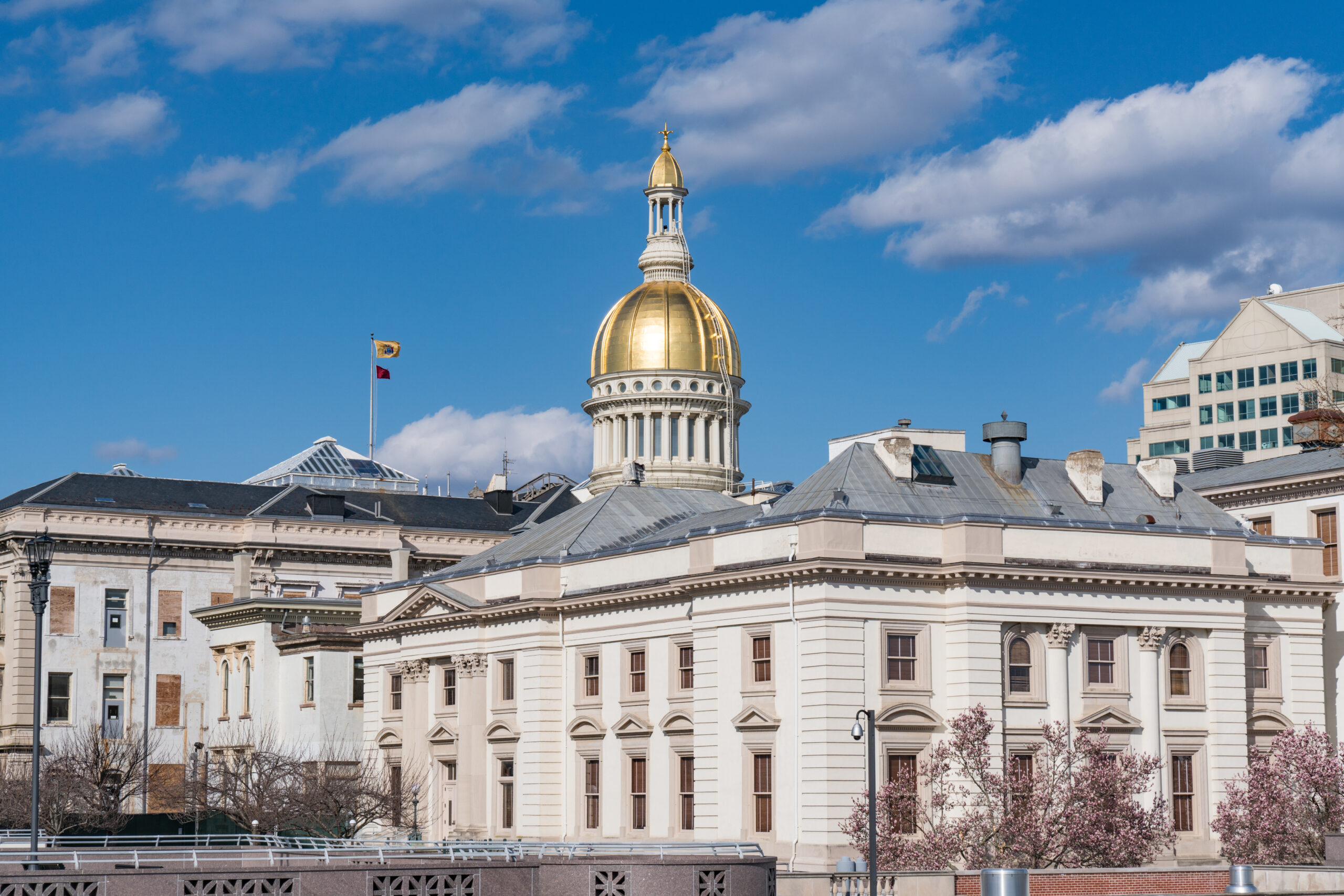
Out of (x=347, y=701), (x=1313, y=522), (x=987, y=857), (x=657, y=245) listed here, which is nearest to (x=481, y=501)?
A: (x=657, y=245)

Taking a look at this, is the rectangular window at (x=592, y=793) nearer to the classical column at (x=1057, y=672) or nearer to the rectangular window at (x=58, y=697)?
the classical column at (x=1057, y=672)

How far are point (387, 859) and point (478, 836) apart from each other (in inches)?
1339

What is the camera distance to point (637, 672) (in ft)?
223

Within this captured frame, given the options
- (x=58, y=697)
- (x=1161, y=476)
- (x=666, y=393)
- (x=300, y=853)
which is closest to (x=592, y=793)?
(x=1161, y=476)

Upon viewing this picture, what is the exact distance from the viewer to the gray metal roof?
74312mm

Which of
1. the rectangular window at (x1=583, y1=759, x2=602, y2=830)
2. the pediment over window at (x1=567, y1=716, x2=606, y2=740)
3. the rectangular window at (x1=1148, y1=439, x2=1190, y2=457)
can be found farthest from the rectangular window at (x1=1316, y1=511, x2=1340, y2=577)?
the rectangular window at (x1=1148, y1=439, x2=1190, y2=457)

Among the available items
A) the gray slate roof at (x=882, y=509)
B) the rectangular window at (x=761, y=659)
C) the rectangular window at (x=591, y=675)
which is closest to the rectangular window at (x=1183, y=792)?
the gray slate roof at (x=882, y=509)

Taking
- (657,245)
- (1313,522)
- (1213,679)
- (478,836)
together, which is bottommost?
(478,836)

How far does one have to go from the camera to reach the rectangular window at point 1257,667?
6600 centimetres

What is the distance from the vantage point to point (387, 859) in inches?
1553

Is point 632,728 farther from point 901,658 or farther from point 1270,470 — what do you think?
point 1270,470

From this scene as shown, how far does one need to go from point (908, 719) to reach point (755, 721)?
4.49 m

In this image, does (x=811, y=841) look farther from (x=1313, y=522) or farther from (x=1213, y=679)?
(x=1313, y=522)

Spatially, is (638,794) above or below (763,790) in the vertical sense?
below
